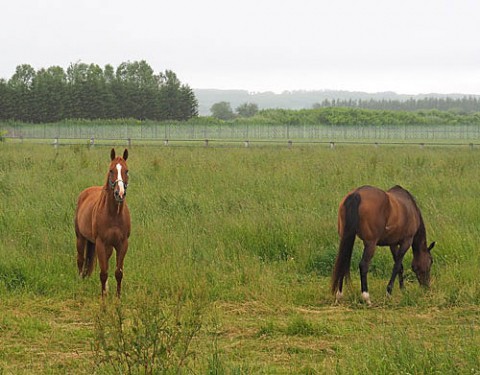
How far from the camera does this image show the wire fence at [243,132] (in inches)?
2761

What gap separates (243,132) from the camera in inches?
2953

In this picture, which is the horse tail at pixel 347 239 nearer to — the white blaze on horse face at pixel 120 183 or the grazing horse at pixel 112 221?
the grazing horse at pixel 112 221

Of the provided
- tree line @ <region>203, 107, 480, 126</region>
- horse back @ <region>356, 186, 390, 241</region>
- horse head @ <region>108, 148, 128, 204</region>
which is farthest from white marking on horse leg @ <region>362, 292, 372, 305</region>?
tree line @ <region>203, 107, 480, 126</region>

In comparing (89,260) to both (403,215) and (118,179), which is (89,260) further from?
(403,215)

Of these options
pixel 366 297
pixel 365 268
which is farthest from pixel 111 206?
pixel 366 297

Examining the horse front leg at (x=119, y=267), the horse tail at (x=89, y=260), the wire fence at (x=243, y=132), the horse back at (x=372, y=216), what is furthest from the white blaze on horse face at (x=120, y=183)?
the wire fence at (x=243, y=132)

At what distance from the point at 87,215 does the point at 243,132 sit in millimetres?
67001

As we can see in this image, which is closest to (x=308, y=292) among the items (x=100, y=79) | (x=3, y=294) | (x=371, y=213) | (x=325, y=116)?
(x=371, y=213)

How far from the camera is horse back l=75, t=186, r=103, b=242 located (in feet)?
27.3

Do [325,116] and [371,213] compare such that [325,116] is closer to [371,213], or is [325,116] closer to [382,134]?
[382,134]

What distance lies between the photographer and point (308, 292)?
8.06 metres

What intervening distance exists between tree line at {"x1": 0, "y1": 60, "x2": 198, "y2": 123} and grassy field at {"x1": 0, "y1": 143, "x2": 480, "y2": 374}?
69893mm

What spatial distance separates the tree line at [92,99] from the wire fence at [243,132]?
9118 millimetres

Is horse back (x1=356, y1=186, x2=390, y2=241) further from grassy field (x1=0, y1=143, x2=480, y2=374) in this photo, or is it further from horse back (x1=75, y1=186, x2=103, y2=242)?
horse back (x1=75, y1=186, x2=103, y2=242)
